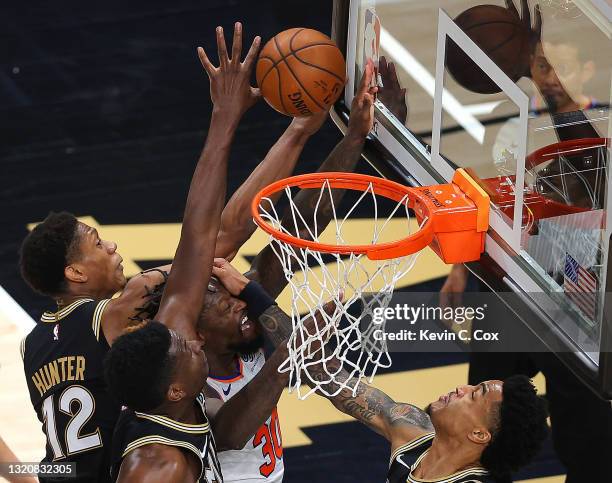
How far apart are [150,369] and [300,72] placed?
4.11ft

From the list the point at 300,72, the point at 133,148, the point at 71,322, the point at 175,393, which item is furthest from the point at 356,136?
the point at 133,148

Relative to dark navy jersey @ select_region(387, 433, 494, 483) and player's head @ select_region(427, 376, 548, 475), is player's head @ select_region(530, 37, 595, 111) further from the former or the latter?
dark navy jersey @ select_region(387, 433, 494, 483)

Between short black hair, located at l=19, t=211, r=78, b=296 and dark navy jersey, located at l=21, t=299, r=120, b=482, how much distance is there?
20cm

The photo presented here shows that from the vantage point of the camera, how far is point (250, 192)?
5.43 meters

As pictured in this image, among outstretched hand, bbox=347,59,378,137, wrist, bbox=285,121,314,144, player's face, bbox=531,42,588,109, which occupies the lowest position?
wrist, bbox=285,121,314,144

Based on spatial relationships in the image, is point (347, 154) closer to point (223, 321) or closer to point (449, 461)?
point (223, 321)

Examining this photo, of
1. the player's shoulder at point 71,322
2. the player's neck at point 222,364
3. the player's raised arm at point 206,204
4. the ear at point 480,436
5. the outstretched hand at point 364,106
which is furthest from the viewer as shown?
the outstretched hand at point 364,106

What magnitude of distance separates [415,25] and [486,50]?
18.8 inches

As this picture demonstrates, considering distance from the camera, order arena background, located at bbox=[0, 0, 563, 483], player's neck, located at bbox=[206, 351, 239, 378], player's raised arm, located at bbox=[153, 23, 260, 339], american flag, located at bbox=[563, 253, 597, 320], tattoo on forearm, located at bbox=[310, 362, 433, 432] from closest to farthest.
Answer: american flag, located at bbox=[563, 253, 597, 320], player's raised arm, located at bbox=[153, 23, 260, 339], tattoo on forearm, located at bbox=[310, 362, 433, 432], player's neck, located at bbox=[206, 351, 239, 378], arena background, located at bbox=[0, 0, 563, 483]

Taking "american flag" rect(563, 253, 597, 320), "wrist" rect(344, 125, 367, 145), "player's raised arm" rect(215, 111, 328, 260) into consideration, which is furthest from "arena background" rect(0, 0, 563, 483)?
"american flag" rect(563, 253, 597, 320)

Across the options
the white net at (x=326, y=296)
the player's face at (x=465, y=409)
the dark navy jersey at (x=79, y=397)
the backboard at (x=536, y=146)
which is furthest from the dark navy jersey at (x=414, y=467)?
the dark navy jersey at (x=79, y=397)

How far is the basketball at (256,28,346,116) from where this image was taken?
15.9 ft

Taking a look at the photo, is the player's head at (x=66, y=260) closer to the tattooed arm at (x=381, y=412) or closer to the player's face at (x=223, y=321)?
the player's face at (x=223, y=321)

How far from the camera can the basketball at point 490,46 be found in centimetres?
471
